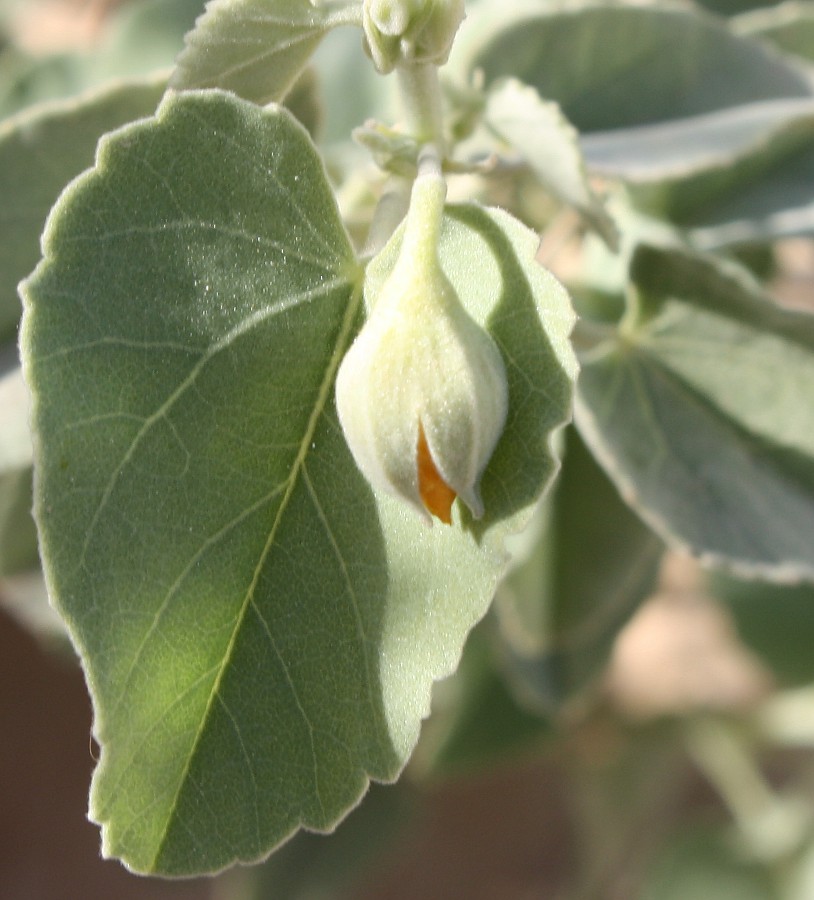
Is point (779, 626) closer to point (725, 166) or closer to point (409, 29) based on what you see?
point (725, 166)

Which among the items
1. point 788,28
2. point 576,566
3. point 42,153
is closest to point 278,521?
point 42,153

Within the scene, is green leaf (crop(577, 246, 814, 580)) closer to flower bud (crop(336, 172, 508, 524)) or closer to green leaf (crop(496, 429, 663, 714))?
green leaf (crop(496, 429, 663, 714))

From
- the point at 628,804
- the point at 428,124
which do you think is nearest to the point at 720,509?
the point at 428,124

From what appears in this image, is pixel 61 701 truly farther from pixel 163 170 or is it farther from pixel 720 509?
pixel 163 170

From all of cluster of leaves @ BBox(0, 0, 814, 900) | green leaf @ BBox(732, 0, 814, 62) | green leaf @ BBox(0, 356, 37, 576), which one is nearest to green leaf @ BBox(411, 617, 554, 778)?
green leaf @ BBox(0, 356, 37, 576)

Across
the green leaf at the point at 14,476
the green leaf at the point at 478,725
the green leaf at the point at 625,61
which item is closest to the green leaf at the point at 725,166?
the green leaf at the point at 625,61
